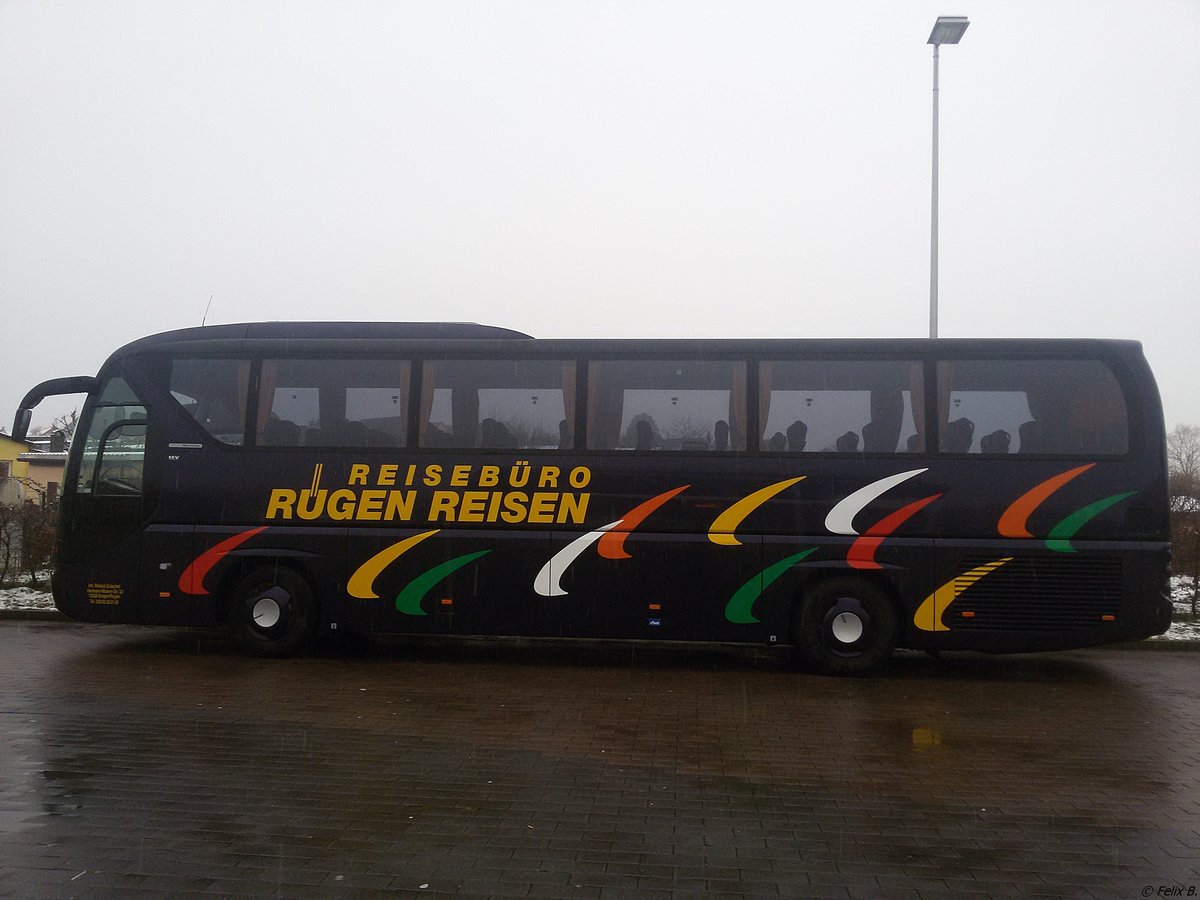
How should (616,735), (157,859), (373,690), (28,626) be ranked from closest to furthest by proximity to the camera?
(157,859)
(616,735)
(373,690)
(28,626)

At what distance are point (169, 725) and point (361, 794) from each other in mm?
2587

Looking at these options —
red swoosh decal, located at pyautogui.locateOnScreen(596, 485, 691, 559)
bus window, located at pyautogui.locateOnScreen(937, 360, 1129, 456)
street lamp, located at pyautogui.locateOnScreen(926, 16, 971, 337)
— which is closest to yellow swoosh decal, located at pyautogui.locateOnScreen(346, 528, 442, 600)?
red swoosh decal, located at pyautogui.locateOnScreen(596, 485, 691, 559)

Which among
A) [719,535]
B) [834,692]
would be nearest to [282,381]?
[719,535]

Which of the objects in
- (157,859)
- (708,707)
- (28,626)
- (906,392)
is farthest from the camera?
(28,626)

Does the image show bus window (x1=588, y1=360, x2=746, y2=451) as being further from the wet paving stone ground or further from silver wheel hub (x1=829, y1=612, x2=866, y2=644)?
the wet paving stone ground

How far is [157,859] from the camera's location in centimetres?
467

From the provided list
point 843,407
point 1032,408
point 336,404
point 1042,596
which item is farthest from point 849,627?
point 336,404

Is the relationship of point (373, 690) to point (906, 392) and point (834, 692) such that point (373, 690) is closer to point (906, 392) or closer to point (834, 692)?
point (834, 692)

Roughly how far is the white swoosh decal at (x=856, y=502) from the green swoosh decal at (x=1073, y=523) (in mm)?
1410

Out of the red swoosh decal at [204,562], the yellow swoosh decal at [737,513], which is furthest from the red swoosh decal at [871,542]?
the red swoosh decal at [204,562]

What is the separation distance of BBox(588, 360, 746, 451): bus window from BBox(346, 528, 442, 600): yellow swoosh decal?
223 centimetres

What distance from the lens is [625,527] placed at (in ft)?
33.7

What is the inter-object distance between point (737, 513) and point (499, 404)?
2.82m

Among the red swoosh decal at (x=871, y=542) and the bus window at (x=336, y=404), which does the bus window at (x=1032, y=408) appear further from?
the bus window at (x=336, y=404)
